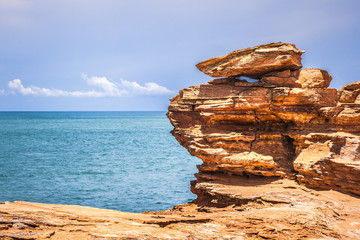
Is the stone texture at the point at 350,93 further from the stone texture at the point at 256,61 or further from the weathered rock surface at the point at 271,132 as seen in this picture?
the stone texture at the point at 256,61

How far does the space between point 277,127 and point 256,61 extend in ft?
11.5

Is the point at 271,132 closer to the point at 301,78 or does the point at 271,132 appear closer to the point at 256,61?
the point at 301,78

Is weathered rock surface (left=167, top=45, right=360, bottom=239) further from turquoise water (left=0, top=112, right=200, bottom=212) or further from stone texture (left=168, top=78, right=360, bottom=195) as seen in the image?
turquoise water (left=0, top=112, right=200, bottom=212)

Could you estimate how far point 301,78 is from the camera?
14.6 m

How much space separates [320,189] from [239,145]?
3.99 m

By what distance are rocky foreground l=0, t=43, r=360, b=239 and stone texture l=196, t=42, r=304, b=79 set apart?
0.15 feet

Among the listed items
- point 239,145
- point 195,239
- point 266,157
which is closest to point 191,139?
point 239,145

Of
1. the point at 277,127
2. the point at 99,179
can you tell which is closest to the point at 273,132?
the point at 277,127

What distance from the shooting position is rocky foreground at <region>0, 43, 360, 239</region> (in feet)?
40.4

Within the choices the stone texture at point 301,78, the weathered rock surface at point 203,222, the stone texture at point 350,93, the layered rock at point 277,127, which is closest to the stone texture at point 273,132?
the layered rock at point 277,127

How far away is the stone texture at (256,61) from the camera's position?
14.3 m

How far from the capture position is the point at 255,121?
50.2 feet

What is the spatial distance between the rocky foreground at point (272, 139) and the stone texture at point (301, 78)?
0.15ft

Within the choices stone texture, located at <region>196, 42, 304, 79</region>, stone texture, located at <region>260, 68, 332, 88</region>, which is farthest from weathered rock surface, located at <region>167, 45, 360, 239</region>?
stone texture, located at <region>196, 42, 304, 79</region>
